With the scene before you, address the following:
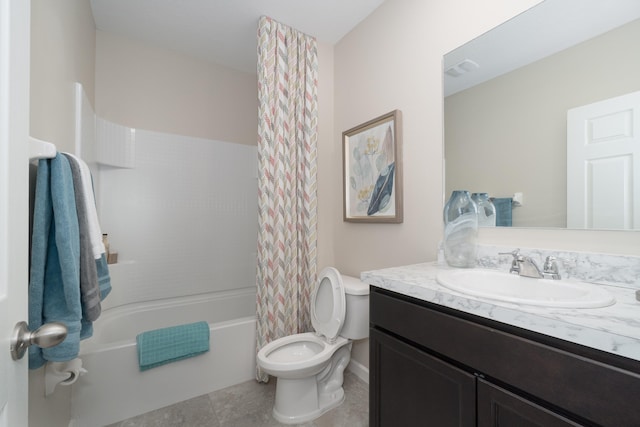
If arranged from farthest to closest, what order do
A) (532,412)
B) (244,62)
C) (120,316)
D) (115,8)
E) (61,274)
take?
(244,62) → (120,316) → (115,8) → (61,274) → (532,412)

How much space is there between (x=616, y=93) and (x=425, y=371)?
1161 millimetres

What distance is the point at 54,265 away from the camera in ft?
2.67

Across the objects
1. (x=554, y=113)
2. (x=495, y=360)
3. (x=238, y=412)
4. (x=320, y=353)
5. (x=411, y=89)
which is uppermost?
(x=411, y=89)

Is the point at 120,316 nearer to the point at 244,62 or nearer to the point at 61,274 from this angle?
the point at 61,274

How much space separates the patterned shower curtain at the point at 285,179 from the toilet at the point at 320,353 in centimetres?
18

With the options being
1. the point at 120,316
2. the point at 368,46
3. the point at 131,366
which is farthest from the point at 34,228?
the point at 368,46

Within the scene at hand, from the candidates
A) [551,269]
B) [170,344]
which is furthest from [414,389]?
[170,344]

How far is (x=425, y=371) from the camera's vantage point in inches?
36.9

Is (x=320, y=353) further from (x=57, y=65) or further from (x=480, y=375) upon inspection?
(x=57, y=65)

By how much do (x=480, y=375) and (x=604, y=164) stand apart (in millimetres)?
868

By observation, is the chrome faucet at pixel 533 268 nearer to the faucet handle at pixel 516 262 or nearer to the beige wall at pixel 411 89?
the faucet handle at pixel 516 262

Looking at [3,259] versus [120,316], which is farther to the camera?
[120,316]

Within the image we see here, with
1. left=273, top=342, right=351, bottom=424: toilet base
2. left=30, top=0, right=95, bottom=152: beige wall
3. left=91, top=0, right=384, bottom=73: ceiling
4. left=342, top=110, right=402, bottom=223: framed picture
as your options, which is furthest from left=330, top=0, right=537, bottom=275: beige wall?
left=30, top=0, right=95, bottom=152: beige wall

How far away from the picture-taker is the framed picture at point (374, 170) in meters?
1.69
